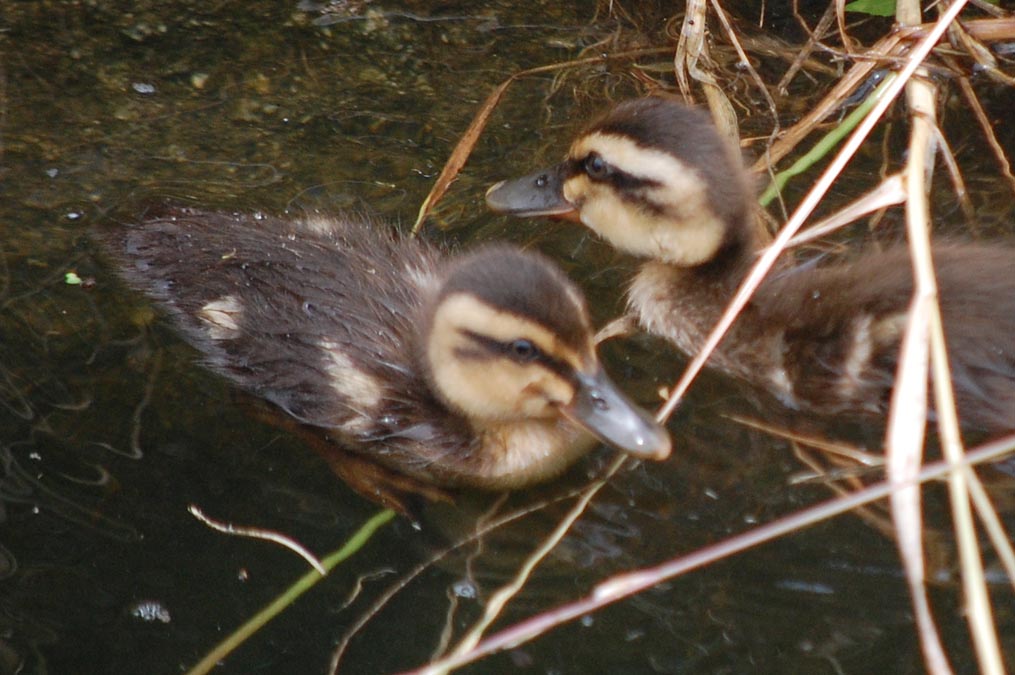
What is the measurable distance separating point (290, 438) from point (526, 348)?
53 cm

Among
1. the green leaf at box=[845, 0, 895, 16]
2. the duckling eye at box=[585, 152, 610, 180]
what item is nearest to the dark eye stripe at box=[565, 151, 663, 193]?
the duckling eye at box=[585, 152, 610, 180]

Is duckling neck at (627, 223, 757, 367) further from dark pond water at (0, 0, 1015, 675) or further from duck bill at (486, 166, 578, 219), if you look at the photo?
duck bill at (486, 166, 578, 219)

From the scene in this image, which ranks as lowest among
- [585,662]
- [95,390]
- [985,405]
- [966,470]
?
[95,390]

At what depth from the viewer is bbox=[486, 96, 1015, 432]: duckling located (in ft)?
7.81

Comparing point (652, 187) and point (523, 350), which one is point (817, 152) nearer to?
point (652, 187)

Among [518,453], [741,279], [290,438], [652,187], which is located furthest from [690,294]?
[290,438]

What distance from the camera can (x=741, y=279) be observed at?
8.80ft

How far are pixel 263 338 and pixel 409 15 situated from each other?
1.53 metres

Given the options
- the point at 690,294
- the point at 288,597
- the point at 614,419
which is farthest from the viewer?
the point at 690,294

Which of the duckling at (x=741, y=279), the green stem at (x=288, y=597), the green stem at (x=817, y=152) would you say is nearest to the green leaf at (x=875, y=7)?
the green stem at (x=817, y=152)

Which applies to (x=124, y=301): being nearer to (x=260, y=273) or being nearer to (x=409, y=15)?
(x=260, y=273)

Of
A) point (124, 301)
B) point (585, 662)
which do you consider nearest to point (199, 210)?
point (124, 301)

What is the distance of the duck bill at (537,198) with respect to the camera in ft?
9.34

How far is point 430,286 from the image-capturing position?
2.66m
